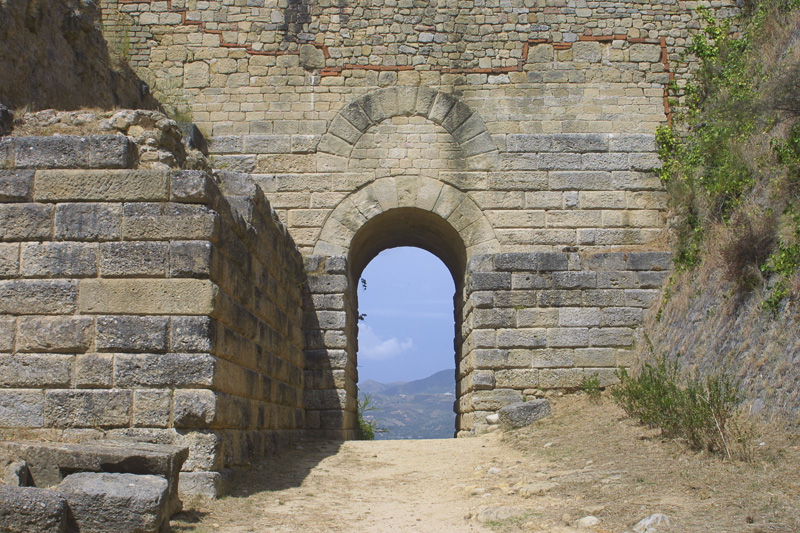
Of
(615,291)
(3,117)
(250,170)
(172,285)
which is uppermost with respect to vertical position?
(250,170)

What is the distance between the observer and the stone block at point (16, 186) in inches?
232

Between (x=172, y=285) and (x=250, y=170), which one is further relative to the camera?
(x=250, y=170)

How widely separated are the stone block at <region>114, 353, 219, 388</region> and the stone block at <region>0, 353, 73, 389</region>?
1.26ft

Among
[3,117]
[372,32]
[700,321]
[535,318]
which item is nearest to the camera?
[3,117]

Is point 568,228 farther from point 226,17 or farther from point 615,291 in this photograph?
point 226,17

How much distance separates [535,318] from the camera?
1064 cm

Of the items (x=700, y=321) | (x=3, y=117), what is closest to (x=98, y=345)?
(x=3, y=117)

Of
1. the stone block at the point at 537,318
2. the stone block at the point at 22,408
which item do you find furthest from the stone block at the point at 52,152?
the stone block at the point at 537,318

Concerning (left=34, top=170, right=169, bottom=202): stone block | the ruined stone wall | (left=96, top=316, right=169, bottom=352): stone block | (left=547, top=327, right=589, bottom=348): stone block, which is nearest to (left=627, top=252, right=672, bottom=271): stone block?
(left=547, top=327, right=589, bottom=348): stone block

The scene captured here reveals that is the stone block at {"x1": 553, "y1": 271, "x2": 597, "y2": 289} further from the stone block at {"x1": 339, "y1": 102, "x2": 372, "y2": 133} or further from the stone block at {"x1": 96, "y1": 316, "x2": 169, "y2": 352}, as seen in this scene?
the stone block at {"x1": 96, "y1": 316, "x2": 169, "y2": 352}

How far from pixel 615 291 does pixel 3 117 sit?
7.83 m

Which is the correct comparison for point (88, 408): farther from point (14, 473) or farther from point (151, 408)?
point (14, 473)

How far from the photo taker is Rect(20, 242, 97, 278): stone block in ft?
18.8

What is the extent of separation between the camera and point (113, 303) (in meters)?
5.66
